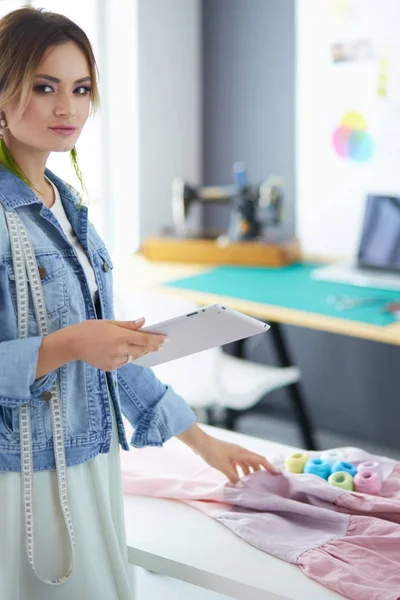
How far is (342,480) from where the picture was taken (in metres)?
1.66

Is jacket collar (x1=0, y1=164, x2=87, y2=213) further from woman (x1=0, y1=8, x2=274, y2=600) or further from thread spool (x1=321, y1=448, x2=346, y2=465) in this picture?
thread spool (x1=321, y1=448, x2=346, y2=465)

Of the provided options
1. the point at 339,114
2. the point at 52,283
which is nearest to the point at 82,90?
the point at 52,283

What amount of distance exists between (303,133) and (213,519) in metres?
2.21

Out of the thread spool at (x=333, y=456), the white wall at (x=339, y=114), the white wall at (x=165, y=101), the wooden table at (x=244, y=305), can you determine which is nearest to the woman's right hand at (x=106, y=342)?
the thread spool at (x=333, y=456)

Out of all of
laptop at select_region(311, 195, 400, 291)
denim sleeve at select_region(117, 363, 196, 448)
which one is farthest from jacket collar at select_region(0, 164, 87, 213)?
laptop at select_region(311, 195, 400, 291)

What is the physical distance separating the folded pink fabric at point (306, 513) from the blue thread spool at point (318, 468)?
54mm

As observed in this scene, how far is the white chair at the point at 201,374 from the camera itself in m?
2.75

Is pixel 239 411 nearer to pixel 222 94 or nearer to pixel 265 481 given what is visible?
pixel 222 94

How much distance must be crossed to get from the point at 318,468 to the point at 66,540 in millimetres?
600

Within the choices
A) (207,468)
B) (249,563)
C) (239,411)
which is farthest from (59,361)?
(239,411)

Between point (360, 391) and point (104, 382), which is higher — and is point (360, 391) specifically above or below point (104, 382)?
below

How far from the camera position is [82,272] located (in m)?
1.25

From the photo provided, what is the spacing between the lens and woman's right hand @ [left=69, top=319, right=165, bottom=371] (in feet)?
3.71

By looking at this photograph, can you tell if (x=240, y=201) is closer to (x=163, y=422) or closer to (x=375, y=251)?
(x=375, y=251)
